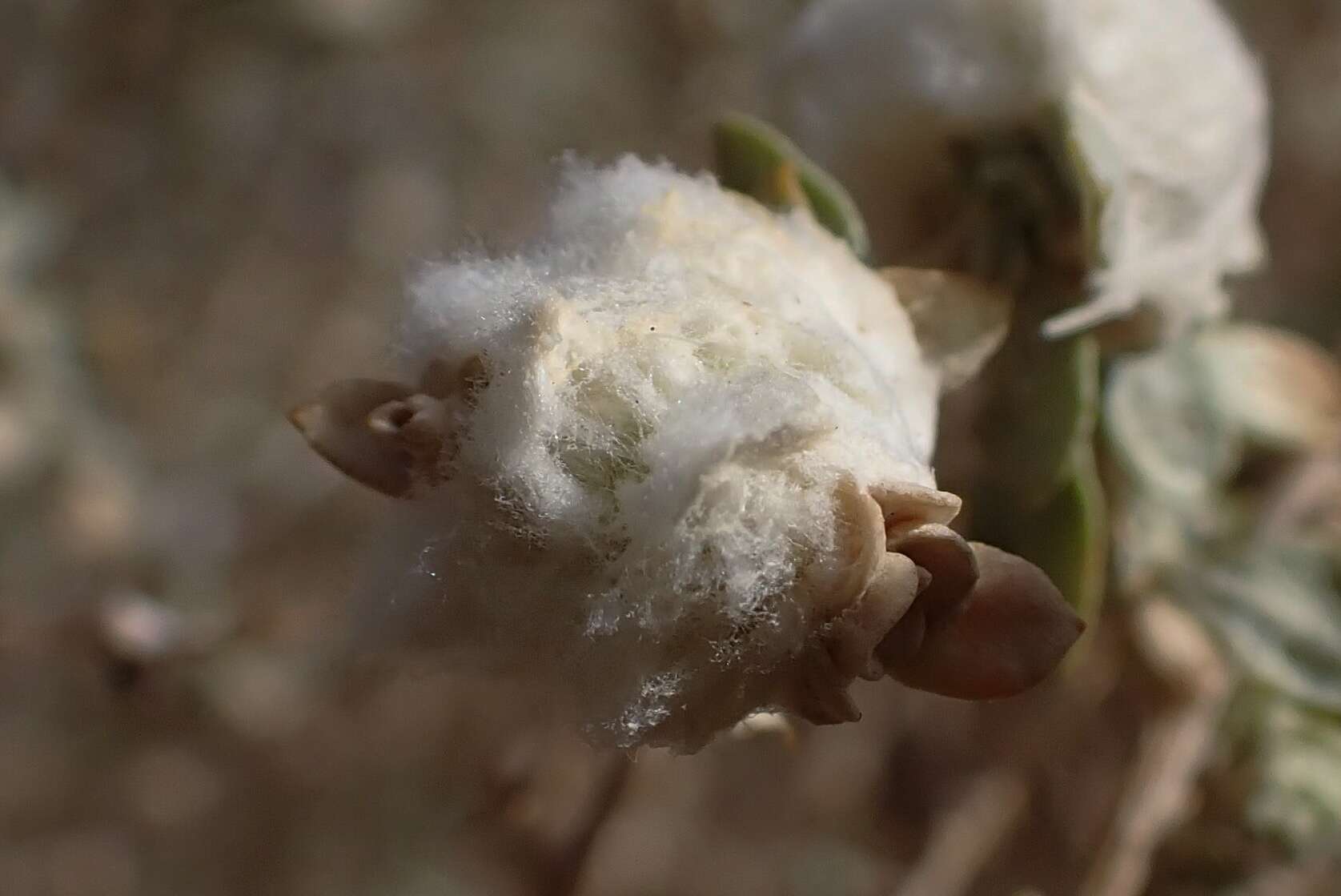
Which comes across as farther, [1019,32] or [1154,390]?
[1154,390]

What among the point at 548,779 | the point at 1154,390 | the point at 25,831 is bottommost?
the point at 25,831

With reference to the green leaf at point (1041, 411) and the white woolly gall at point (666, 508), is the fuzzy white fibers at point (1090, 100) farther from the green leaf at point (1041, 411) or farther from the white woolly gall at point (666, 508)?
the white woolly gall at point (666, 508)

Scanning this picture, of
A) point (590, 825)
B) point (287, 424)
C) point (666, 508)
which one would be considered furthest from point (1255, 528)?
point (287, 424)

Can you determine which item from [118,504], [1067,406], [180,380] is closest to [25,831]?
[118,504]

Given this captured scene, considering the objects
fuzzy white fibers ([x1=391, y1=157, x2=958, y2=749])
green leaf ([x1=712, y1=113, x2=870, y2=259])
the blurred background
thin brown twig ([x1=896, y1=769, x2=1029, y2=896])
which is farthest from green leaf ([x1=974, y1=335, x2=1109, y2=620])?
the blurred background

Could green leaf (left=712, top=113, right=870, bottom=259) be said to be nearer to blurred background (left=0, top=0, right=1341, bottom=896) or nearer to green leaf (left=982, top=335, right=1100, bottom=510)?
green leaf (left=982, top=335, right=1100, bottom=510)

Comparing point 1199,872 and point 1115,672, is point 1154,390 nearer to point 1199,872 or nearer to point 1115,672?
point 1115,672

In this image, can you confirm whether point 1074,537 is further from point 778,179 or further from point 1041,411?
point 778,179
